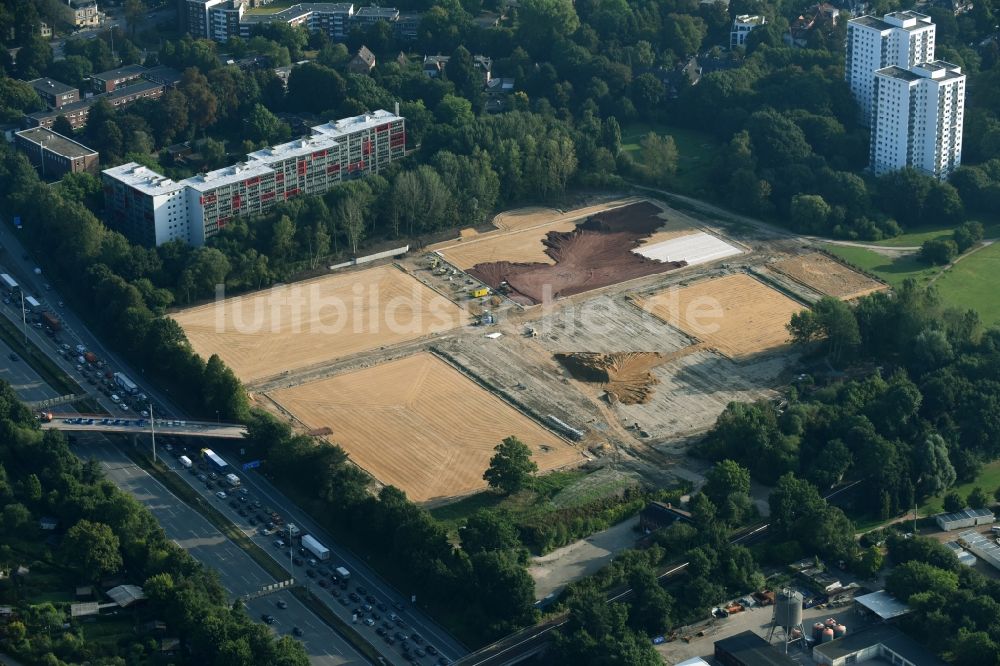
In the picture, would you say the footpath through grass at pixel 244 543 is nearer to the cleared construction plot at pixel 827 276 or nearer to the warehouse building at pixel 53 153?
the warehouse building at pixel 53 153

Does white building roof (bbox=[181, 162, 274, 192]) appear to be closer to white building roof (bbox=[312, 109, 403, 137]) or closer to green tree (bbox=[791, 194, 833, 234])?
white building roof (bbox=[312, 109, 403, 137])

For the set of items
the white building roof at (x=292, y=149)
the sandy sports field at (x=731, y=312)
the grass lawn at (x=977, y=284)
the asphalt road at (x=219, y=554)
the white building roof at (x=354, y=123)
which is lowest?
the asphalt road at (x=219, y=554)

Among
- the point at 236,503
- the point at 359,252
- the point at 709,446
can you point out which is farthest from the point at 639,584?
the point at 359,252

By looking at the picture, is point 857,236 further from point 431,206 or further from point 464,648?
point 464,648

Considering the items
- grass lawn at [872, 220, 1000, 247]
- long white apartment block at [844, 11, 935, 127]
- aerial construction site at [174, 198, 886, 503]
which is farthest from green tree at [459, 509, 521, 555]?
long white apartment block at [844, 11, 935, 127]

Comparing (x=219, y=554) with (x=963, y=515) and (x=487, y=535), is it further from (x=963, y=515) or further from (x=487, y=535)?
(x=963, y=515)

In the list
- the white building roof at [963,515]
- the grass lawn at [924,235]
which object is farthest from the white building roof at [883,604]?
the grass lawn at [924,235]
